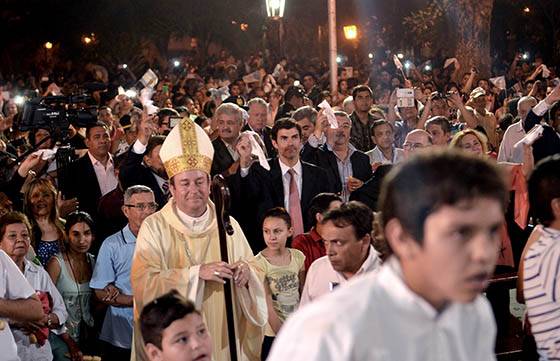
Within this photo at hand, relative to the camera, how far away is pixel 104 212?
862cm

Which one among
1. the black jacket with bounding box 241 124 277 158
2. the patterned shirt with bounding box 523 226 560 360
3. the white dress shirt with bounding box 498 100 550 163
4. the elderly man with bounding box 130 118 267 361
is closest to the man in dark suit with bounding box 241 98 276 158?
the black jacket with bounding box 241 124 277 158

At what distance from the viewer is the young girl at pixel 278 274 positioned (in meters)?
7.08

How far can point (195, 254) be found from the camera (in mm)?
6281

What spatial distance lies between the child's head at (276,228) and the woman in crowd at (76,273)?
1.50 m

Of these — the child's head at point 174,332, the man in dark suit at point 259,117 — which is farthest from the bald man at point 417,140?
the child's head at point 174,332

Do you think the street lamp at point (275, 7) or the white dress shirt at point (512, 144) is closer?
the white dress shirt at point (512, 144)

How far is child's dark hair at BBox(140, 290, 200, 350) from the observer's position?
4484 mm

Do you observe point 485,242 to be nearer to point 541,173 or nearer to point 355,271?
point 541,173

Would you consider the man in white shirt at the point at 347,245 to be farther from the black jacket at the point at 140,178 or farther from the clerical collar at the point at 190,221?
the black jacket at the point at 140,178

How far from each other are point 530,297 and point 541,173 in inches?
22.2

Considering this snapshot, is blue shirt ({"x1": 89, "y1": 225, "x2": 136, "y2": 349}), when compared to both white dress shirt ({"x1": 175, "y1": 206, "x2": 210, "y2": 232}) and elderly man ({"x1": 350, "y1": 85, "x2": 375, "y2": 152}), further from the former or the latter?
elderly man ({"x1": 350, "y1": 85, "x2": 375, "y2": 152})

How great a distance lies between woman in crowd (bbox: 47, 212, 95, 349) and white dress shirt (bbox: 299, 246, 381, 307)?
2.85 metres

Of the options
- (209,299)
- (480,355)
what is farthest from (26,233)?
(480,355)

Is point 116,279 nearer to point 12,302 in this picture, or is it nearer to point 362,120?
point 12,302
